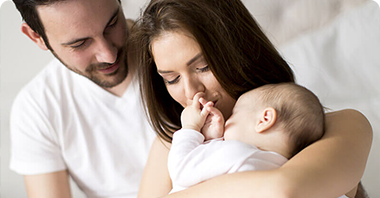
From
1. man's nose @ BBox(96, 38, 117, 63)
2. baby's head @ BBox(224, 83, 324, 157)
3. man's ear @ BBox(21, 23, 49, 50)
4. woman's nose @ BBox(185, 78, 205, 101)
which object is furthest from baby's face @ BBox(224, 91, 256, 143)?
man's ear @ BBox(21, 23, 49, 50)

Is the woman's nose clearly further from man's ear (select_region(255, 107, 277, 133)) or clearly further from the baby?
man's ear (select_region(255, 107, 277, 133))

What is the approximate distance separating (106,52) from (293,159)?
78 cm

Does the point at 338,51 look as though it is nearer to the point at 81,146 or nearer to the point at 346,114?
the point at 346,114

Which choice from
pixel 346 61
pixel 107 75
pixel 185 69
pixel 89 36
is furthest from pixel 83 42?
pixel 346 61

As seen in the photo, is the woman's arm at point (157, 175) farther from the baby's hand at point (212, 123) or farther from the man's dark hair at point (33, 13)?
the man's dark hair at point (33, 13)

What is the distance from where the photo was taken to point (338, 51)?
1496 millimetres

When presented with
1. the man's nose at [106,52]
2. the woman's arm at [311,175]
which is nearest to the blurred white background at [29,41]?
the man's nose at [106,52]

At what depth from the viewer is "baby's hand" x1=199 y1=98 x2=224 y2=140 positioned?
925 mm

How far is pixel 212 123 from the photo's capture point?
0.95 meters

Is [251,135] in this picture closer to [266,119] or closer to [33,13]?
[266,119]

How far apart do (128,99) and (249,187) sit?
88 centimetres

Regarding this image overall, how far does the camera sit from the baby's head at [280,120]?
33.4 inches

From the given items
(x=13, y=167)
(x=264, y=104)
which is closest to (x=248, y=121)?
(x=264, y=104)

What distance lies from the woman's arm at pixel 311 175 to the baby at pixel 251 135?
37mm
